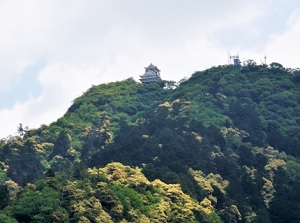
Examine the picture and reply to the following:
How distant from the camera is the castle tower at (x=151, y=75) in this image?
116m

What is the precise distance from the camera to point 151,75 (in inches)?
4606

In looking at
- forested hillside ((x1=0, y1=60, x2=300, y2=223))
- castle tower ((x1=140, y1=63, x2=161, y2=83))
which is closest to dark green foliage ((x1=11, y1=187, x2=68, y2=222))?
forested hillside ((x1=0, y1=60, x2=300, y2=223))

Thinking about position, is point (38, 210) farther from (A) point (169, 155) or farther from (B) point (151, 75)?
(B) point (151, 75)

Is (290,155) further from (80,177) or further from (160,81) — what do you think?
(160,81)

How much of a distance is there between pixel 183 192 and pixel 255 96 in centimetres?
3812

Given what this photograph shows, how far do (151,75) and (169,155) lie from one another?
47.8 meters

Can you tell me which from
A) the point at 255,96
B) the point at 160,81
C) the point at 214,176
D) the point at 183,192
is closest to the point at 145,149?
the point at 214,176

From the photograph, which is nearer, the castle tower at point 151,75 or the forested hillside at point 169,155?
the forested hillside at point 169,155

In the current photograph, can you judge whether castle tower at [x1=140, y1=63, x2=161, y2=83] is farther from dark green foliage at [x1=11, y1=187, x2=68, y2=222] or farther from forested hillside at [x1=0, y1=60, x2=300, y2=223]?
dark green foliage at [x1=11, y1=187, x2=68, y2=222]

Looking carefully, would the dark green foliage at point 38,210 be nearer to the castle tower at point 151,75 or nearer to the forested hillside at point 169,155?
the forested hillside at point 169,155

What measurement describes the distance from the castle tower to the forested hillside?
2636 millimetres

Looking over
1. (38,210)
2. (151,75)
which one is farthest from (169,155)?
(151,75)

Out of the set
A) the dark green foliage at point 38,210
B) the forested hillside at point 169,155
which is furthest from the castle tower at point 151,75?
the dark green foliage at point 38,210

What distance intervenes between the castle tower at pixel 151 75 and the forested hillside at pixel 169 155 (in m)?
2.64
